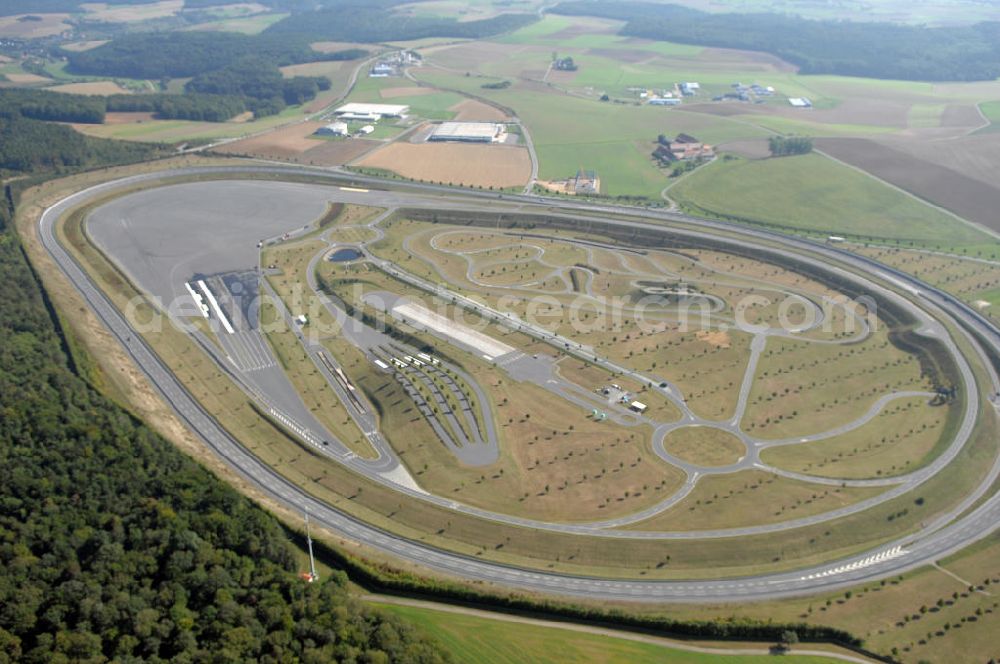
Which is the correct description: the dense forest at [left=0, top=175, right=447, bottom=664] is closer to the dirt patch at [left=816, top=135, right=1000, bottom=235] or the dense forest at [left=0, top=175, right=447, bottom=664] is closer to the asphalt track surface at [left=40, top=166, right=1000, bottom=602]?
the asphalt track surface at [left=40, top=166, right=1000, bottom=602]

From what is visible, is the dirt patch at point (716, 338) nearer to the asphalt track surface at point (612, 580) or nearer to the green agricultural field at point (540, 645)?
the asphalt track surface at point (612, 580)

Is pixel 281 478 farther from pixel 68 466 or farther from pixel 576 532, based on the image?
pixel 576 532

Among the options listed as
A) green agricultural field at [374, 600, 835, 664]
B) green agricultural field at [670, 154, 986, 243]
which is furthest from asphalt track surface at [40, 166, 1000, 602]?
green agricultural field at [670, 154, 986, 243]

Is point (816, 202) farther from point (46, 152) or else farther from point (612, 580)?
point (46, 152)

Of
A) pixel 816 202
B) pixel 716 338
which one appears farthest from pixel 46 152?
pixel 816 202

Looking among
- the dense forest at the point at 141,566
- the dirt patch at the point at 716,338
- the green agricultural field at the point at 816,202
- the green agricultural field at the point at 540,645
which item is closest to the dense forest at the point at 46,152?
the dense forest at the point at 141,566

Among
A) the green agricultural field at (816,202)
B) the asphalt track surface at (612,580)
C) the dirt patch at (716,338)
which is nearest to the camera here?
the asphalt track surface at (612,580)
